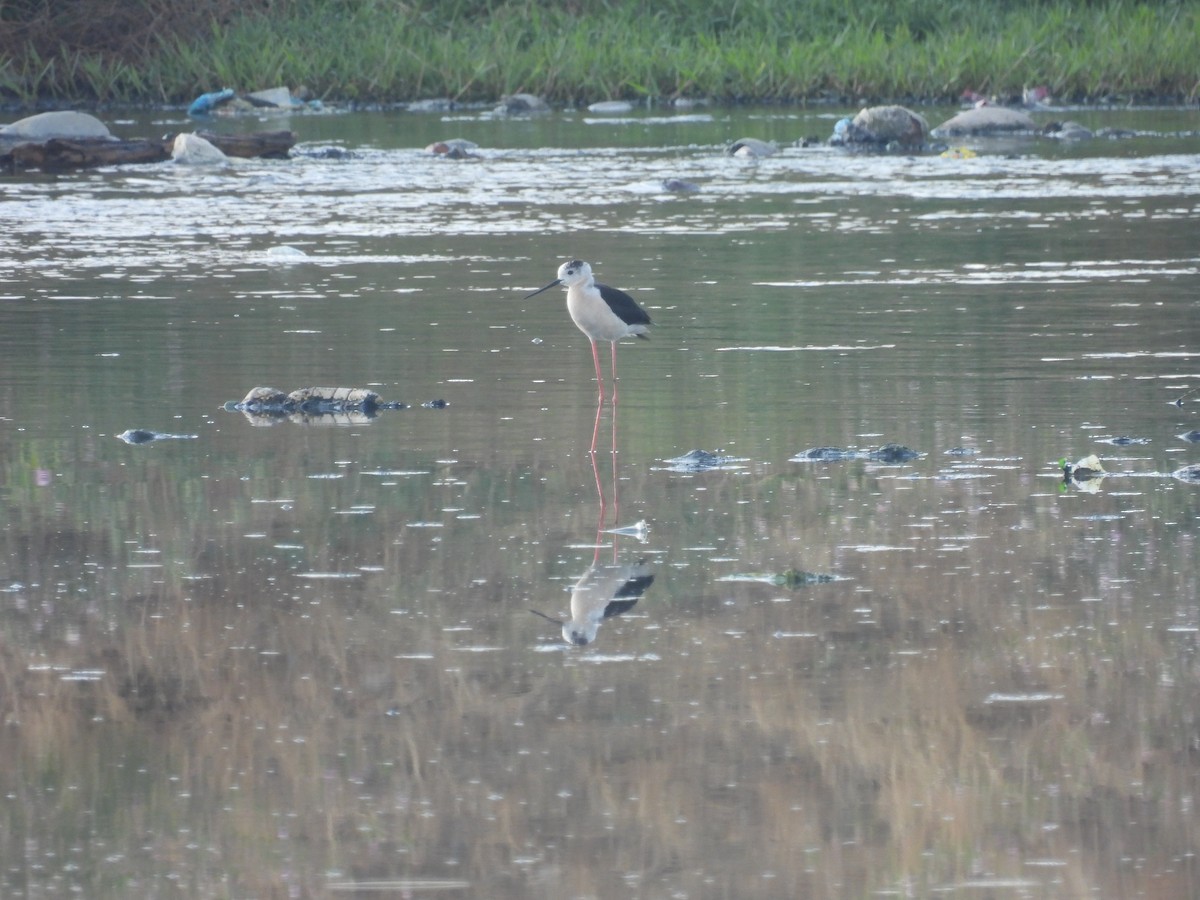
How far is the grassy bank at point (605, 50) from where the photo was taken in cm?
3114

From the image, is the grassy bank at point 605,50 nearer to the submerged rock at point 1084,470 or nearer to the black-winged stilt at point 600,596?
the submerged rock at point 1084,470

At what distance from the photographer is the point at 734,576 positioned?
5.72 m

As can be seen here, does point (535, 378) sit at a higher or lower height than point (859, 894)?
lower

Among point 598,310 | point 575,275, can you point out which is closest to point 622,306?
point 598,310

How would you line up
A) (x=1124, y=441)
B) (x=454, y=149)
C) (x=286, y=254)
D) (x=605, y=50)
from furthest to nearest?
(x=605, y=50) < (x=454, y=149) < (x=286, y=254) < (x=1124, y=441)

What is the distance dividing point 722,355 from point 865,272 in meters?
3.31

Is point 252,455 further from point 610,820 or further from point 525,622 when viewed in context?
point 610,820

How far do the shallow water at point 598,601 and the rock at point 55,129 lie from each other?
11.8 meters

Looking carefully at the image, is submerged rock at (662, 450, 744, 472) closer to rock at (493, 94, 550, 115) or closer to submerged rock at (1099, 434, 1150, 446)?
submerged rock at (1099, 434, 1150, 446)

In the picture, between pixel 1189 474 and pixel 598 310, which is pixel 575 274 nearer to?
pixel 598 310

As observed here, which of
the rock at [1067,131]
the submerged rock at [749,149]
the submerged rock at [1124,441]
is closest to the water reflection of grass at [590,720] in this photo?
the submerged rock at [1124,441]

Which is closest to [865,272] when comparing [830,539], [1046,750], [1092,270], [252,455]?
[1092,270]

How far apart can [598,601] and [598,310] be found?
370 cm

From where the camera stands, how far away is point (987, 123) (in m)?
25.9
